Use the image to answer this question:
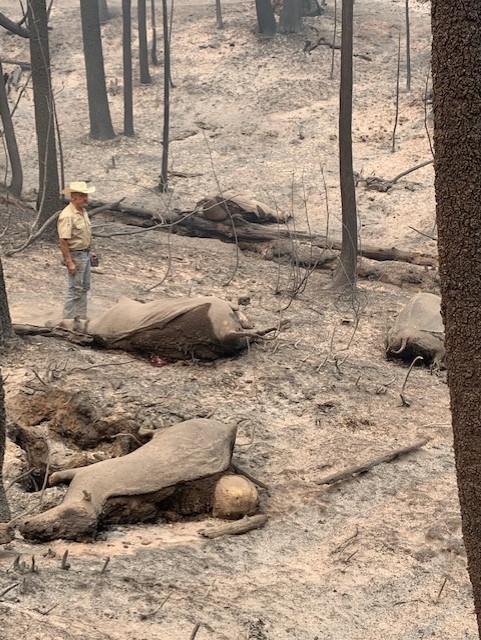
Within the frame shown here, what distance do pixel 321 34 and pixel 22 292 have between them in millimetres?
18858

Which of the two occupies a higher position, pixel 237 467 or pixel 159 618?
pixel 159 618

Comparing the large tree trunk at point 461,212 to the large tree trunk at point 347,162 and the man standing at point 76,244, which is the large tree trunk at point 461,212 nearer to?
the man standing at point 76,244

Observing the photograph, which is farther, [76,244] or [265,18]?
[265,18]

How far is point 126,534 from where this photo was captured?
5.79 metres

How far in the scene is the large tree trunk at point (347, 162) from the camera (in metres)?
12.3

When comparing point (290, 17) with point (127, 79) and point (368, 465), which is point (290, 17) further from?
point (368, 465)

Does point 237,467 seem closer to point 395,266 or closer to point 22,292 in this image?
point 22,292

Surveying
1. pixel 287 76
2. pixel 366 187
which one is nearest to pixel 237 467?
pixel 366 187

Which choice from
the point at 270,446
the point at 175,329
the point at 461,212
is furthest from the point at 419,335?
the point at 461,212

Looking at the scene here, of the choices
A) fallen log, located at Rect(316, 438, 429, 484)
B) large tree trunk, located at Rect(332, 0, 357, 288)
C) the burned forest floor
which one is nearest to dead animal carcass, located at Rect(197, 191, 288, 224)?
the burned forest floor

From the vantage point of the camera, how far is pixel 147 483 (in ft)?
19.6

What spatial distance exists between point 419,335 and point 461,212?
7.13 meters

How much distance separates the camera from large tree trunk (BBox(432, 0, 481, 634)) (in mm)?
2682

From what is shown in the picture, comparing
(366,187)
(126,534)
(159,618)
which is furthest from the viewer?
(366,187)
